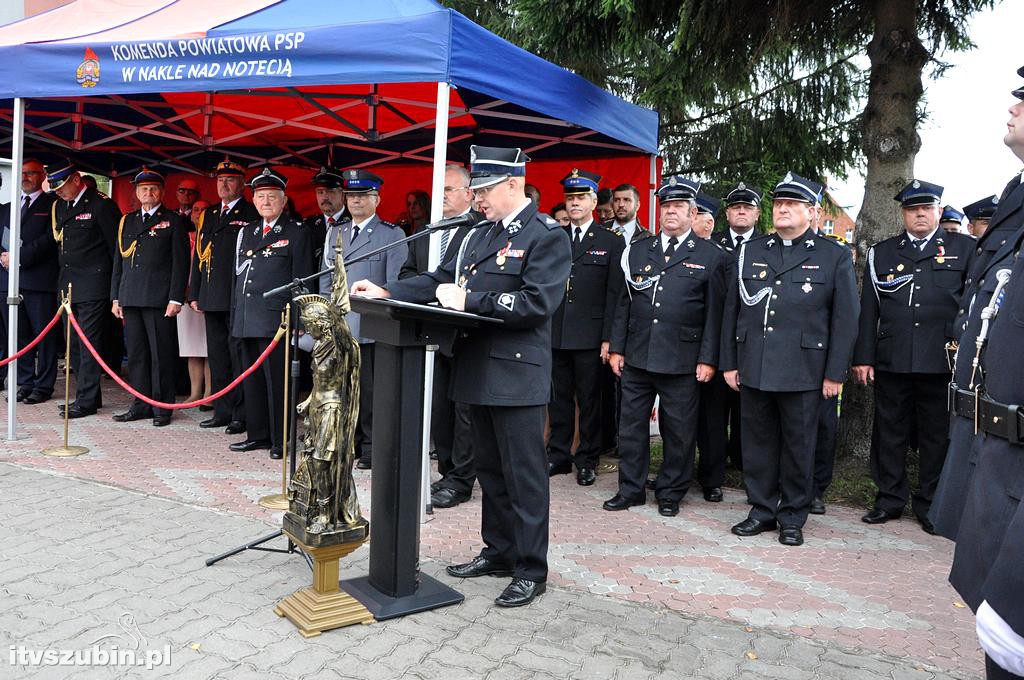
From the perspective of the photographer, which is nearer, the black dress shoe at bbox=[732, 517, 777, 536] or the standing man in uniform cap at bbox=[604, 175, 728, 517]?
the black dress shoe at bbox=[732, 517, 777, 536]

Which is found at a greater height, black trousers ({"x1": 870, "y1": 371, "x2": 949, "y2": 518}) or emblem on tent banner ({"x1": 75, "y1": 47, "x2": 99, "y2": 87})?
emblem on tent banner ({"x1": 75, "y1": 47, "x2": 99, "y2": 87})

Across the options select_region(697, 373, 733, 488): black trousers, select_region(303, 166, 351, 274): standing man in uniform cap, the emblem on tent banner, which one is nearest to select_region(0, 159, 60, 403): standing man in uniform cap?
the emblem on tent banner

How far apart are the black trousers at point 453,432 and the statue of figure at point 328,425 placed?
6.02ft

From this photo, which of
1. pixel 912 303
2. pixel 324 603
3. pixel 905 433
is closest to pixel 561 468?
pixel 905 433

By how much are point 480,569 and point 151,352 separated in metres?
4.76

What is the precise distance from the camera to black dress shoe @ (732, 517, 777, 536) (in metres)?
4.87

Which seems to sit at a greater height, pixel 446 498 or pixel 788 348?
pixel 788 348

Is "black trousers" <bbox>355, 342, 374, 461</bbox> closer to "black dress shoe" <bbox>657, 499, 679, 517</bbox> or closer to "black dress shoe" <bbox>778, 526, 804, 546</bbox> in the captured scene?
"black dress shoe" <bbox>657, 499, 679, 517</bbox>

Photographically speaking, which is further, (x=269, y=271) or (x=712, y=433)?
(x=269, y=271)

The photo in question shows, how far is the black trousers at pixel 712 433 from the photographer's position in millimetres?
5664

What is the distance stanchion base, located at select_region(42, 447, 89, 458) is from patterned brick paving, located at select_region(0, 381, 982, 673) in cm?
8

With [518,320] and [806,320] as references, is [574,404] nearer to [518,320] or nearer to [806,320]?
[806,320]

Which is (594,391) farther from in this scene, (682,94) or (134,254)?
(682,94)

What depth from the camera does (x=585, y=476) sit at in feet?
19.6
